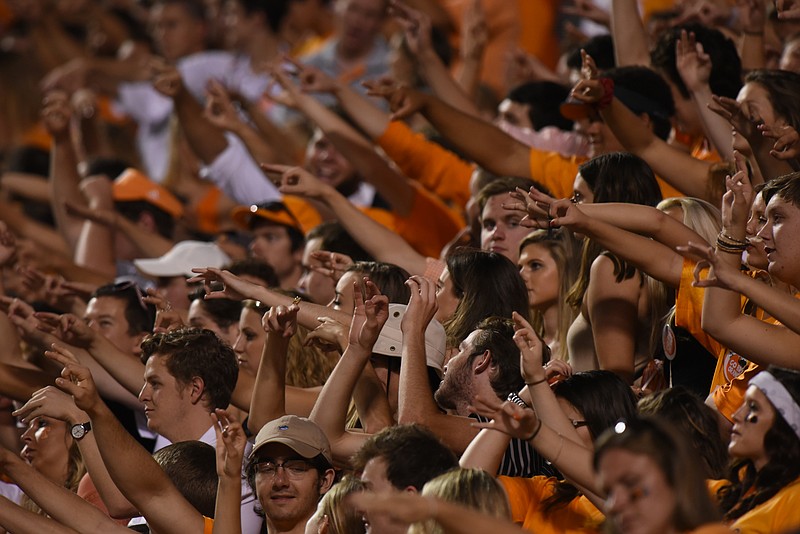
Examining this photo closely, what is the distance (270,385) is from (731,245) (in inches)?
68.6

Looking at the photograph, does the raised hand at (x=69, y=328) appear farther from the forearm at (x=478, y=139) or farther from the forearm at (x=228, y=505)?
the forearm at (x=478, y=139)

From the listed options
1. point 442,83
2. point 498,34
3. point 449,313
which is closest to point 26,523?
point 449,313

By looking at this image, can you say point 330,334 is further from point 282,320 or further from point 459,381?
point 459,381

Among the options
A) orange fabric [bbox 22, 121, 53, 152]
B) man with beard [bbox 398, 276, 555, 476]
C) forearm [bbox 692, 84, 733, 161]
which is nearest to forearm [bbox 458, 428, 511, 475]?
man with beard [bbox 398, 276, 555, 476]

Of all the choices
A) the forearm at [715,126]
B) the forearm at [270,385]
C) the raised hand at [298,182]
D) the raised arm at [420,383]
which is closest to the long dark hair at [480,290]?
the raised arm at [420,383]

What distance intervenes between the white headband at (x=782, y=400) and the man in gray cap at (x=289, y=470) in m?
1.49

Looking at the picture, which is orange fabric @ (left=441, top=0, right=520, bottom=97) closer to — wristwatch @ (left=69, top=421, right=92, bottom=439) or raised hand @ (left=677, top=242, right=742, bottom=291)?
wristwatch @ (left=69, top=421, right=92, bottom=439)

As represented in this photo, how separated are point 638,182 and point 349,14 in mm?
5160

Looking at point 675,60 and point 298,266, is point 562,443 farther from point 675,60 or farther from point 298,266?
point 298,266

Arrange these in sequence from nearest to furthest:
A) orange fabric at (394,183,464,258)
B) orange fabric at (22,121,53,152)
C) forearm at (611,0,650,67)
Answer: forearm at (611,0,650,67)
orange fabric at (394,183,464,258)
orange fabric at (22,121,53,152)

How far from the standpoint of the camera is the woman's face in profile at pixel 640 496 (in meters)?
3.13

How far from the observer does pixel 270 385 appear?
5102 millimetres

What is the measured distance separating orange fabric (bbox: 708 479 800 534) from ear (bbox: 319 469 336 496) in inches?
57.1

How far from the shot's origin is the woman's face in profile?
3.13 metres
